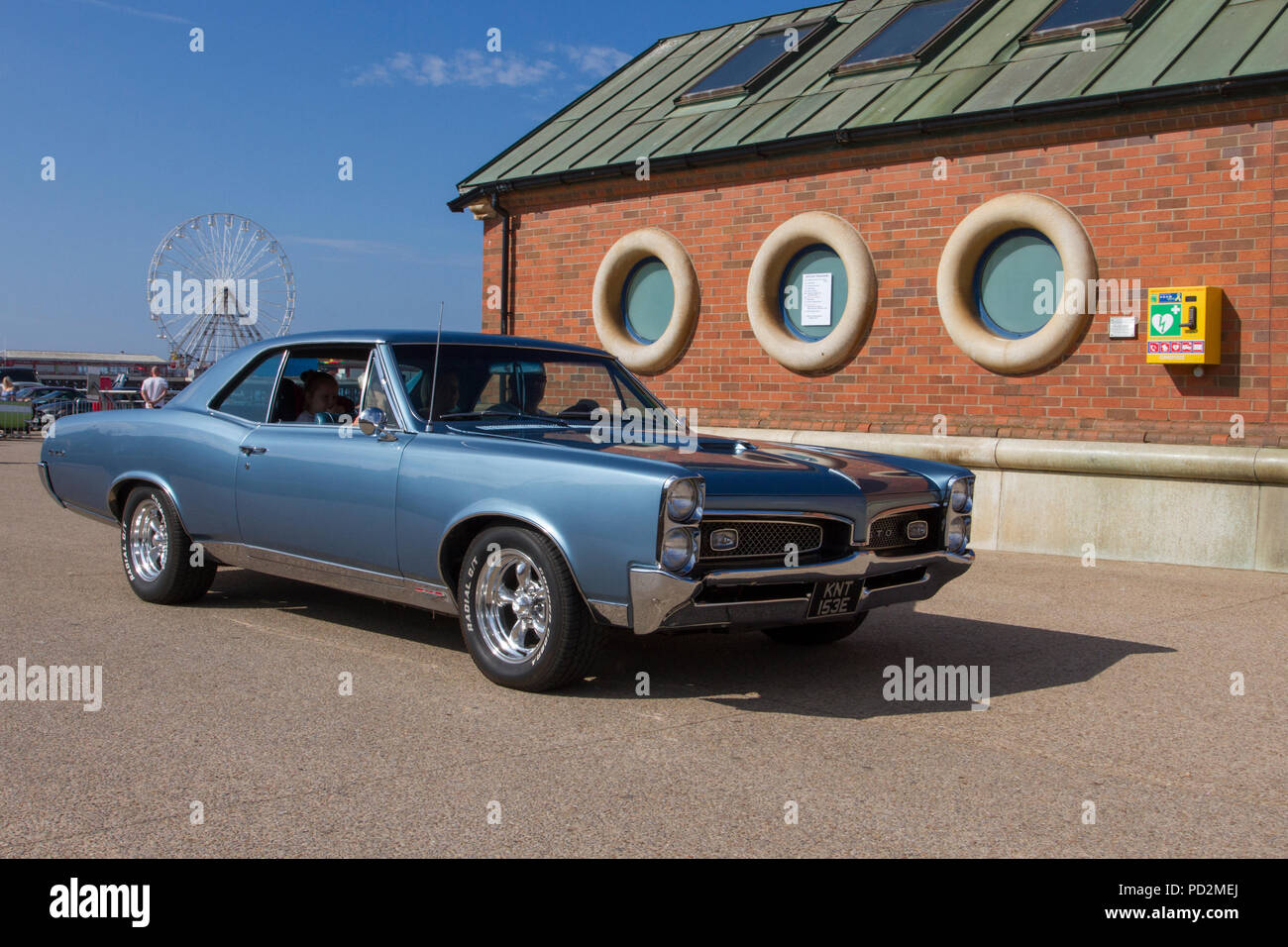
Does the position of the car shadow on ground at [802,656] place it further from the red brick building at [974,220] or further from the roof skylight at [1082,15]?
the roof skylight at [1082,15]

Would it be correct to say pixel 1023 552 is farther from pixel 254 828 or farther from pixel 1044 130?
pixel 254 828

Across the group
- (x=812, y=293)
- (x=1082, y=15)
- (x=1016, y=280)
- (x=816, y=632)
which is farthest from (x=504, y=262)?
(x=816, y=632)

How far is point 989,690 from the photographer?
5.23m

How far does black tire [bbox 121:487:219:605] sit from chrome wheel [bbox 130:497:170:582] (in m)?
0.01

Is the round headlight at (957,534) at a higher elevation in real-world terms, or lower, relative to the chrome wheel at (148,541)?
higher

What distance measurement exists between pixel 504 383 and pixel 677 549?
177 centimetres

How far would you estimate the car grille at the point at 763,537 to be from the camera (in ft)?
15.1

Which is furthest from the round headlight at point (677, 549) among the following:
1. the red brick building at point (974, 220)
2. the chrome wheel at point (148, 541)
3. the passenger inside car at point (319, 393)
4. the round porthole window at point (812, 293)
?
the round porthole window at point (812, 293)

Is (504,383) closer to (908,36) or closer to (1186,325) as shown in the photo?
(1186,325)

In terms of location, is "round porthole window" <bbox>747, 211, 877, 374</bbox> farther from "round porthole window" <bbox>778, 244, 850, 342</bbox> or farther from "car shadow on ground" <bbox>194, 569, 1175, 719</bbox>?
"car shadow on ground" <bbox>194, 569, 1175, 719</bbox>

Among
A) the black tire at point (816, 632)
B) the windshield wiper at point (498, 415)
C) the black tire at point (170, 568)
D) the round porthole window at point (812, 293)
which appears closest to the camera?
the windshield wiper at point (498, 415)

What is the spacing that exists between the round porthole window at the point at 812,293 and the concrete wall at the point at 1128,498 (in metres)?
1.28

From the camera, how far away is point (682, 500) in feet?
14.6
